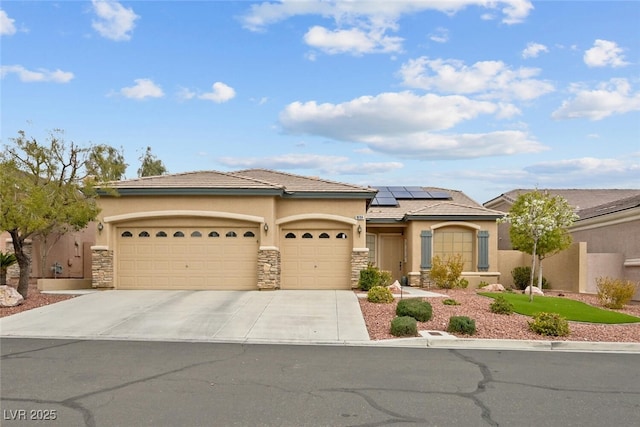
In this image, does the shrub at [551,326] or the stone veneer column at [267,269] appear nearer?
the shrub at [551,326]

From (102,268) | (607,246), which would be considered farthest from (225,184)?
(607,246)

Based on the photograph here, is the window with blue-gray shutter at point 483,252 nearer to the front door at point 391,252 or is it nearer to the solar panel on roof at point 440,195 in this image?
the front door at point 391,252

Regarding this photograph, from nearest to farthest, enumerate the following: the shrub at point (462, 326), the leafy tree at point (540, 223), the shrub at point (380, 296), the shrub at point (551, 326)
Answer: the shrub at point (551, 326) < the shrub at point (462, 326) < the shrub at point (380, 296) < the leafy tree at point (540, 223)

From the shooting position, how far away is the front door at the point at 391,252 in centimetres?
2678

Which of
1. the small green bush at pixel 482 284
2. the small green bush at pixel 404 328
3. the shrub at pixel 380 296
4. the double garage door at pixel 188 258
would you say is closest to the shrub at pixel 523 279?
the small green bush at pixel 482 284

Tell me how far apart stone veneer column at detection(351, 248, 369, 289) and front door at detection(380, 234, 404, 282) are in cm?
657

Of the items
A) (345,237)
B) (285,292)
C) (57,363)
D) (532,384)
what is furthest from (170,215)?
(532,384)

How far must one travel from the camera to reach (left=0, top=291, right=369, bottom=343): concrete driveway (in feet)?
41.1

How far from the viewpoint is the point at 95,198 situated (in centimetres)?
1923

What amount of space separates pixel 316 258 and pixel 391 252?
726cm

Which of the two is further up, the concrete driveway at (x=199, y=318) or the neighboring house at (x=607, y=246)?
the neighboring house at (x=607, y=246)

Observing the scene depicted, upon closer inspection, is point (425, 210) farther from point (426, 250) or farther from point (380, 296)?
point (380, 296)

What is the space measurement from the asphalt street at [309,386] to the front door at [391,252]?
15.6 meters

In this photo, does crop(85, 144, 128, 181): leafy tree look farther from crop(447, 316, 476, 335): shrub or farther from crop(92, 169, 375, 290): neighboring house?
crop(447, 316, 476, 335): shrub
